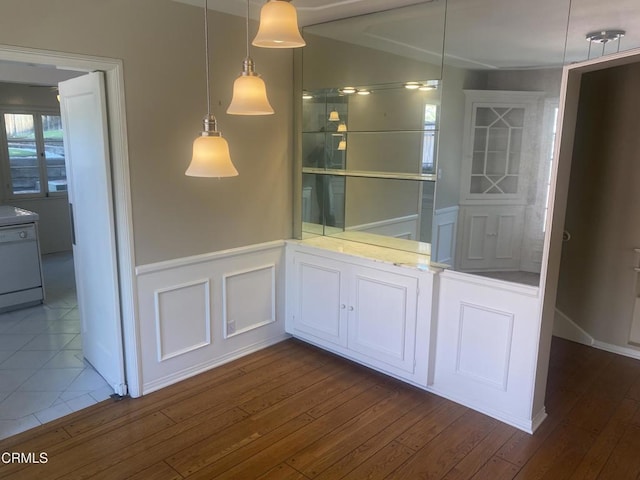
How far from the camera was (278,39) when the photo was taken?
1.72 metres

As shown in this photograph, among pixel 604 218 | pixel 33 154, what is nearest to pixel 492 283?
pixel 604 218

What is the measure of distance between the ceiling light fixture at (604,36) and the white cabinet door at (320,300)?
2.06m

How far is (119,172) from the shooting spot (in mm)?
2822

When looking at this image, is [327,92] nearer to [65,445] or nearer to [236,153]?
[236,153]

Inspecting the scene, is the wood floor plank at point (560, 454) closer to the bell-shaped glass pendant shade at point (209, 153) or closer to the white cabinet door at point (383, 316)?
the white cabinet door at point (383, 316)

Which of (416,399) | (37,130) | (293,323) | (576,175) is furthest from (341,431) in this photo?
(37,130)

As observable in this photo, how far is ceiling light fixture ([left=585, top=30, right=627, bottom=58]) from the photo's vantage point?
7.24ft

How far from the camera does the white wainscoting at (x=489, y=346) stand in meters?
2.68

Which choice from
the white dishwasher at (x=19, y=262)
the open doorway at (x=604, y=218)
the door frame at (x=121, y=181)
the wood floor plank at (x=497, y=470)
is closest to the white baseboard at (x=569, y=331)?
the open doorway at (x=604, y=218)

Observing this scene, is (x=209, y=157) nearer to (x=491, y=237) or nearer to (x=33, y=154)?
(x=491, y=237)

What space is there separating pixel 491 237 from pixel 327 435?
1.54 m

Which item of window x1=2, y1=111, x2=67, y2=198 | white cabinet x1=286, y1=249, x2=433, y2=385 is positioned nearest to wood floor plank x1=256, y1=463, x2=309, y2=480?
white cabinet x1=286, y1=249, x2=433, y2=385

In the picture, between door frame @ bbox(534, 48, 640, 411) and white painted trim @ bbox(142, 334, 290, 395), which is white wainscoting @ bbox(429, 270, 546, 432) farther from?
white painted trim @ bbox(142, 334, 290, 395)

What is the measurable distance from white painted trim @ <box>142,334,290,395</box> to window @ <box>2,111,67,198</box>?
198 inches
